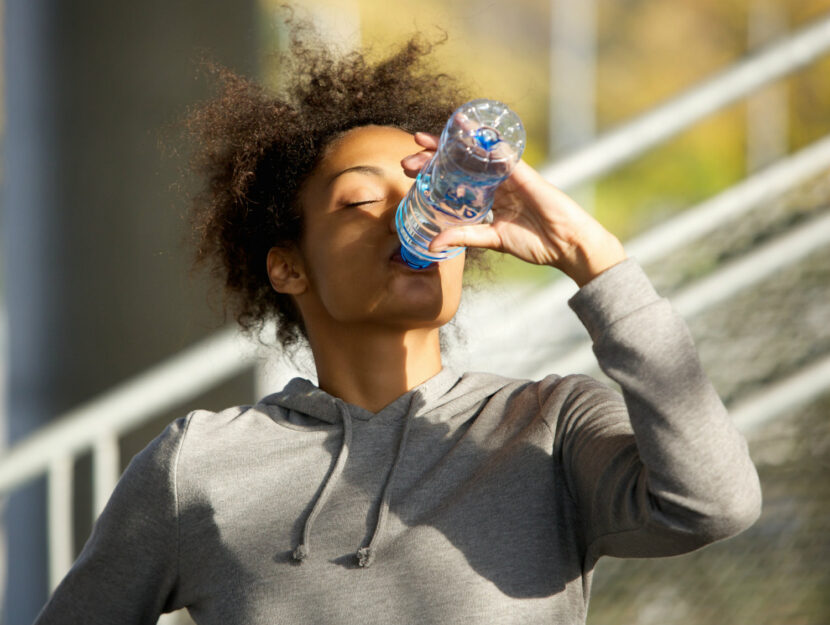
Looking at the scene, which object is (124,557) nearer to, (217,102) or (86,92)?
(217,102)

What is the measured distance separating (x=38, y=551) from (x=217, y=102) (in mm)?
1982

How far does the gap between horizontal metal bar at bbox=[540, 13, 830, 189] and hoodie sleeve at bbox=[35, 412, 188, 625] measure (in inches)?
44.8

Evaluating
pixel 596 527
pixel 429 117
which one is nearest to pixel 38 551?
pixel 429 117

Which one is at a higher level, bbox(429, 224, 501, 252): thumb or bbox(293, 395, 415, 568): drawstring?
bbox(429, 224, 501, 252): thumb

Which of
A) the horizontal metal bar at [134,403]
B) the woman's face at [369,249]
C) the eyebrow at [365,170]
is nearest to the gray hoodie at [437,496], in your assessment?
the woman's face at [369,249]

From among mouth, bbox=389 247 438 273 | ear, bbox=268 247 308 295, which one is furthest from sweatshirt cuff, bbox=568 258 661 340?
ear, bbox=268 247 308 295

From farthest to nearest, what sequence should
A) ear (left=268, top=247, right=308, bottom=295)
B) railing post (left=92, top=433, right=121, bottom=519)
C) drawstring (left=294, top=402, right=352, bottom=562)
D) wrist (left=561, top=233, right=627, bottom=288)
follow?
1. railing post (left=92, top=433, right=121, bottom=519)
2. ear (left=268, top=247, right=308, bottom=295)
3. drawstring (left=294, top=402, right=352, bottom=562)
4. wrist (left=561, top=233, right=627, bottom=288)

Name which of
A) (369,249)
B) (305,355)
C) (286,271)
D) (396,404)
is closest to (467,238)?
(369,249)

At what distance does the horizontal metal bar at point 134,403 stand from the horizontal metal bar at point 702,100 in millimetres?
752

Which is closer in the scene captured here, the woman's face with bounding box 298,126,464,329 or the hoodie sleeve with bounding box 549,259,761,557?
the hoodie sleeve with bounding box 549,259,761,557

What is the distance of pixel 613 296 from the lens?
1109 millimetres

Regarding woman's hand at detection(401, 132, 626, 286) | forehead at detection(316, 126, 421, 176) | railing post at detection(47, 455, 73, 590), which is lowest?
railing post at detection(47, 455, 73, 590)

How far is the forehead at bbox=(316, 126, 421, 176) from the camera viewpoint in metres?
1.42

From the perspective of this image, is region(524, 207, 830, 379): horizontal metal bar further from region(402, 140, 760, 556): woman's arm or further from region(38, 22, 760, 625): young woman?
region(402, 140, 760, 556): woman's arm
